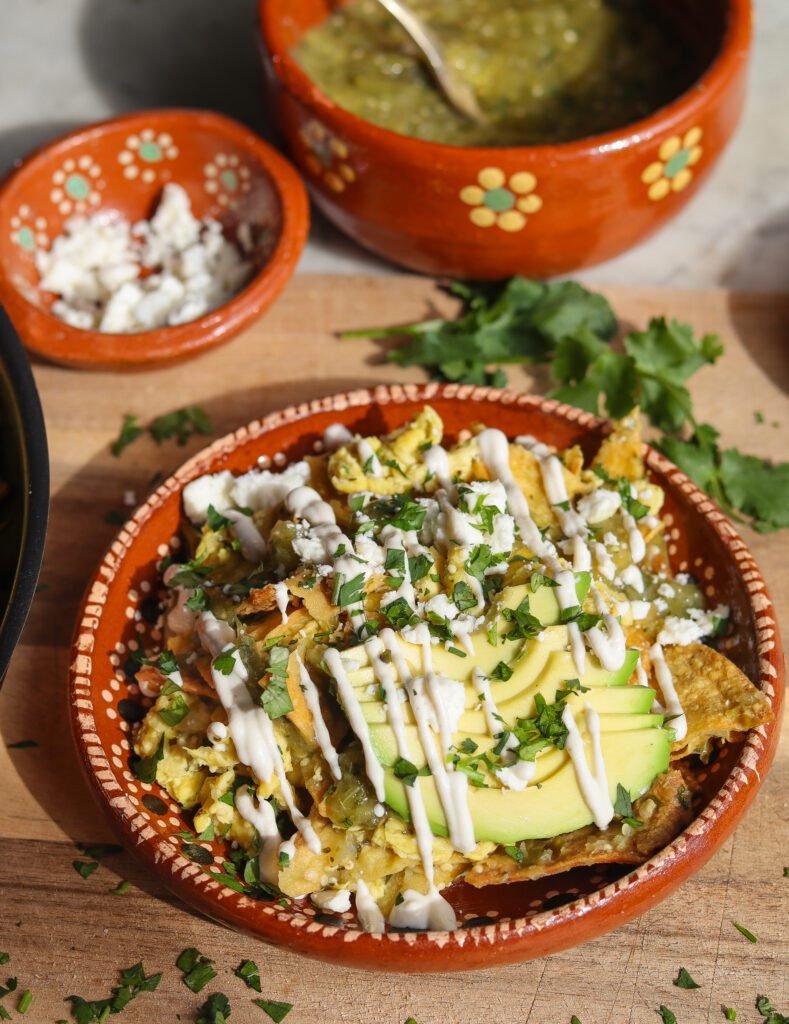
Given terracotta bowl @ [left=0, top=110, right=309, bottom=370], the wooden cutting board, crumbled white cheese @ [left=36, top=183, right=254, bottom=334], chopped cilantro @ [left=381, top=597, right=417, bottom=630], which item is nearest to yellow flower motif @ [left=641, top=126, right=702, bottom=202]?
the wooden cutting board

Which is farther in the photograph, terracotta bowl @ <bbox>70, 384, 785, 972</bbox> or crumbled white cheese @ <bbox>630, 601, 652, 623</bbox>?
crumbled white cheese @ <bbox>630, 601, 652, 623</bbox>

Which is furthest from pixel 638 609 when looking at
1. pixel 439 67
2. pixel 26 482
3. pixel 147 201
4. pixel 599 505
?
pixel 147 201

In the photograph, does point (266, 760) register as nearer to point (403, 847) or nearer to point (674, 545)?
point (403, 847)

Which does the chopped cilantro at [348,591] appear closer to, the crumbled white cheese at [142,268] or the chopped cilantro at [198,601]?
the chopped cilantro at [198,601]

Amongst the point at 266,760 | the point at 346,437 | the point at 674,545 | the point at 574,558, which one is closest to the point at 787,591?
the point at 674,545

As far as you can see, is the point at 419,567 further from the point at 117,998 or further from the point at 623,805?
the point at 117,998

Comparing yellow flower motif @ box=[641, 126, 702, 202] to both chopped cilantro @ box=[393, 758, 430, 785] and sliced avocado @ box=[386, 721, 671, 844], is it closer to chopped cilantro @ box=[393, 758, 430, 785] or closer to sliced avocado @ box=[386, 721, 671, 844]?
sliced avocado @ box=[386, 721, 671, 844]

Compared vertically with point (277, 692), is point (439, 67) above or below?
above

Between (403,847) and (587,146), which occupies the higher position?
(587,146)
